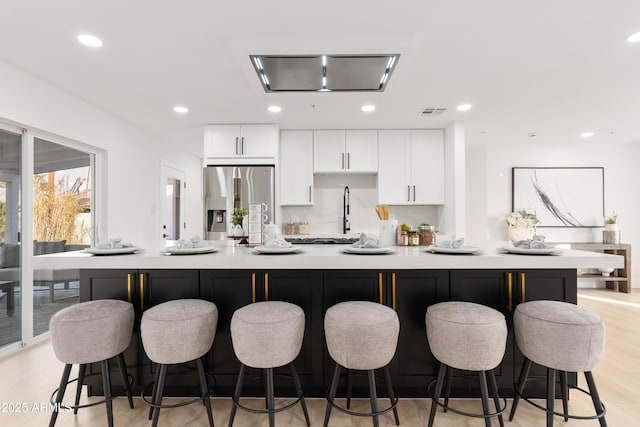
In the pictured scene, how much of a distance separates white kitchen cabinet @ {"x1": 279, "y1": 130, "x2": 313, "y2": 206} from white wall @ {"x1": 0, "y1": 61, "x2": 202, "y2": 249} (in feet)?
6.03

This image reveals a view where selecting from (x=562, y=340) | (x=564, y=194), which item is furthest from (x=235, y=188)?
(x=564, y=194)

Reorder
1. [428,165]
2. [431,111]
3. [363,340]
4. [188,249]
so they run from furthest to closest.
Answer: [428,165] < [431,111] < [188,249] < [363,340]

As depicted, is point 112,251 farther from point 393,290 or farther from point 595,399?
point 595,399

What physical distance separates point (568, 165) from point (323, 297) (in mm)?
5666

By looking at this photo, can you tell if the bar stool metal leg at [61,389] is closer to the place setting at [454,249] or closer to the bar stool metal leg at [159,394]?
the bar stool metal leg at [159,394]

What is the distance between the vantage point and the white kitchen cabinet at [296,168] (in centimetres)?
473

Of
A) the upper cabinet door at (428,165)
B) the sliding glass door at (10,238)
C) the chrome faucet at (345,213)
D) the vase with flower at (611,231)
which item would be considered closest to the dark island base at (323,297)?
the sliding glass door at (10,238)

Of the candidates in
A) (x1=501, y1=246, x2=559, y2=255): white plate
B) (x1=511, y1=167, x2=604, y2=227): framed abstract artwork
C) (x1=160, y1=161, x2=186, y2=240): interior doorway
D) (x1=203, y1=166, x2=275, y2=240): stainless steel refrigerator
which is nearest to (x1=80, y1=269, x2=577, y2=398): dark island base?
(x1=501, y1=246, x2=559, y2=255): white plate

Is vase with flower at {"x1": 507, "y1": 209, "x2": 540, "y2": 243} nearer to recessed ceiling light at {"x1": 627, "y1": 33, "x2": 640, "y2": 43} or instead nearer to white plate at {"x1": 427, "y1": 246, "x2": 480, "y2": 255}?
recessed ceiling light at {"x1": 627, "y1": 33, "x2": 640, "y2": 43}

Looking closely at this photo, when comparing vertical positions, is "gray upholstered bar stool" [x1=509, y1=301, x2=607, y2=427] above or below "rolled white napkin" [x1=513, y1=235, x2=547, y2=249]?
below

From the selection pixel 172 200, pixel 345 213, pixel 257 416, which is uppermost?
pixel 172 200

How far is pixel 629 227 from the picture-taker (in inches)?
223

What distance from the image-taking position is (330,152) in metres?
4.72

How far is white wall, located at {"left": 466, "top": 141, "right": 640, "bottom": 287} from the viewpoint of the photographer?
5.68m
